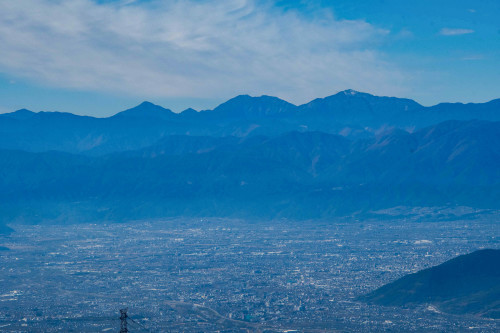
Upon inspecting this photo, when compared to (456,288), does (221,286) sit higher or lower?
higher

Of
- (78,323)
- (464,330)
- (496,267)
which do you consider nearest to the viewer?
(464,330)

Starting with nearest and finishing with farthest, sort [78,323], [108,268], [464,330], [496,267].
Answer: [464,330], [78,323], [496,267], [108,268]

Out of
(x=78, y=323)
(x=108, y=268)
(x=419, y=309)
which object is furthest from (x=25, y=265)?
(x=419, y=309)

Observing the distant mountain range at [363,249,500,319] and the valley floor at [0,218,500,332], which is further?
the distant mountain range at [363,249,500,319]

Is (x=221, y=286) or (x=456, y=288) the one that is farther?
(x=221, y=286)

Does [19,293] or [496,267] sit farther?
[19,293]

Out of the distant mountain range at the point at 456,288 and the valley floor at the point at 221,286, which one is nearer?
the valley floor at the point at 221,286

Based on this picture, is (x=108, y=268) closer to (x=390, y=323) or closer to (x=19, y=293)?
(x=19, y=293)
